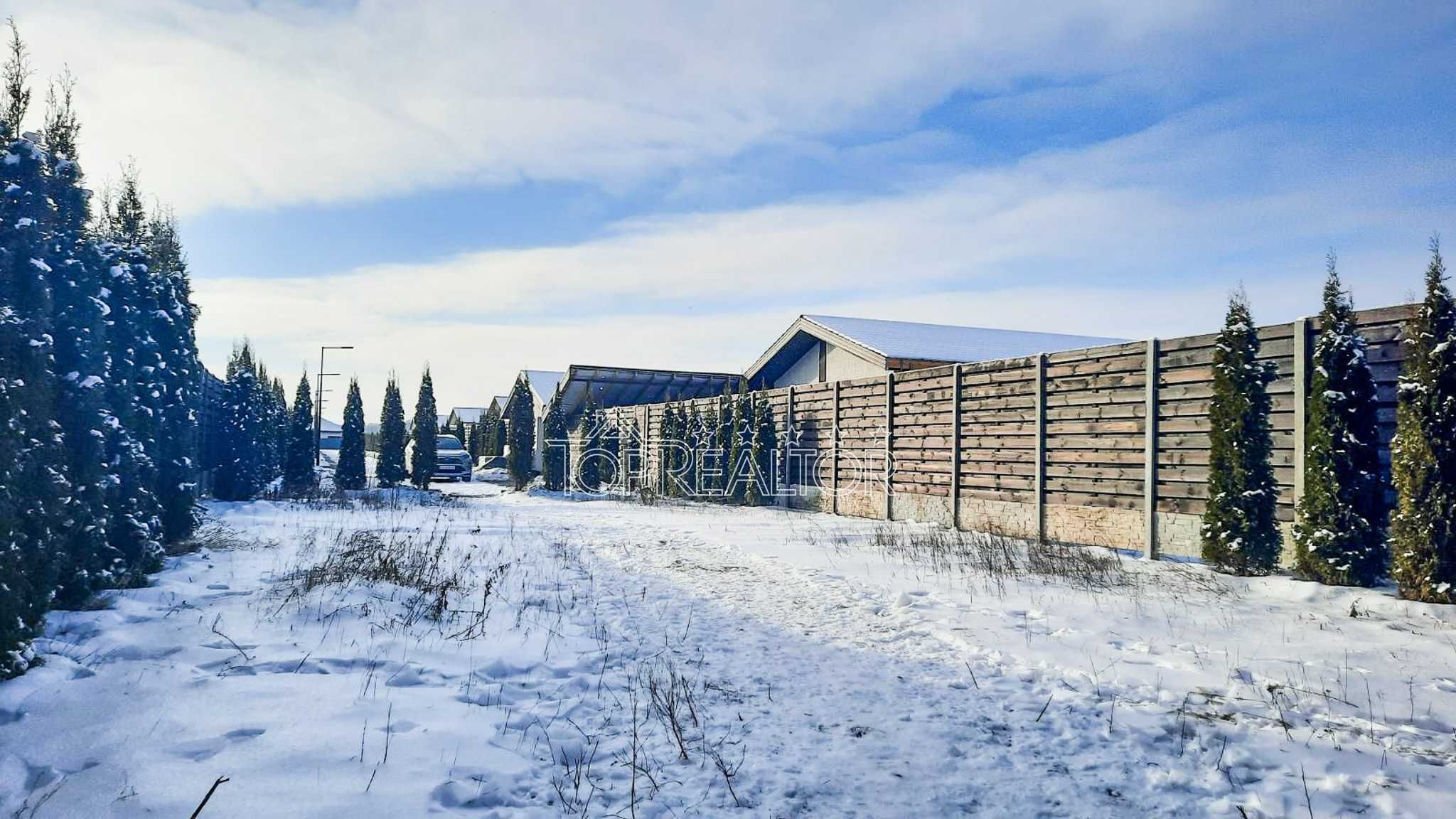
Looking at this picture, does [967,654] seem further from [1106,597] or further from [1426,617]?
[1426,617]

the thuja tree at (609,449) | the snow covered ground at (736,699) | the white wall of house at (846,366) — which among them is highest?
the white wall of house at (846,366)

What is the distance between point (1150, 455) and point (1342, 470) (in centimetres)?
237

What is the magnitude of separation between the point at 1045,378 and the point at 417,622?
8602 mm

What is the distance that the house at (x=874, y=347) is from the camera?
18625 millimetres

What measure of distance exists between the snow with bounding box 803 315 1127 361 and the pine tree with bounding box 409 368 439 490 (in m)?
13.2

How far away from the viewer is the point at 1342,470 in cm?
695

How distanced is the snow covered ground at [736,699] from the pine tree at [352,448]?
1727cm

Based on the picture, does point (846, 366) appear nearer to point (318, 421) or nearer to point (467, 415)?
point (318, 421)

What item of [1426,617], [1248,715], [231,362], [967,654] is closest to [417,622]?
[967,654]

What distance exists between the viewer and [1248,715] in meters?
3.92

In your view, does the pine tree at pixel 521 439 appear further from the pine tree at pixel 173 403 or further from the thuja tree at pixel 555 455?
the pine tree at pixel 173 403

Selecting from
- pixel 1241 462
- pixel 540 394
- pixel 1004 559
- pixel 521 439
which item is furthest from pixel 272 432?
pixel 1241 462

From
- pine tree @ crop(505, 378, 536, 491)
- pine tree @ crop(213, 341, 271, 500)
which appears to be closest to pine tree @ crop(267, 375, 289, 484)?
pine tree @ crop(213, 341, 271, 500)

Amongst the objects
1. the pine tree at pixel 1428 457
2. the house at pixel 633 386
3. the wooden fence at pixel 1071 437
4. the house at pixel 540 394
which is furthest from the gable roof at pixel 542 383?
the pine tree at pixel 1428 457
